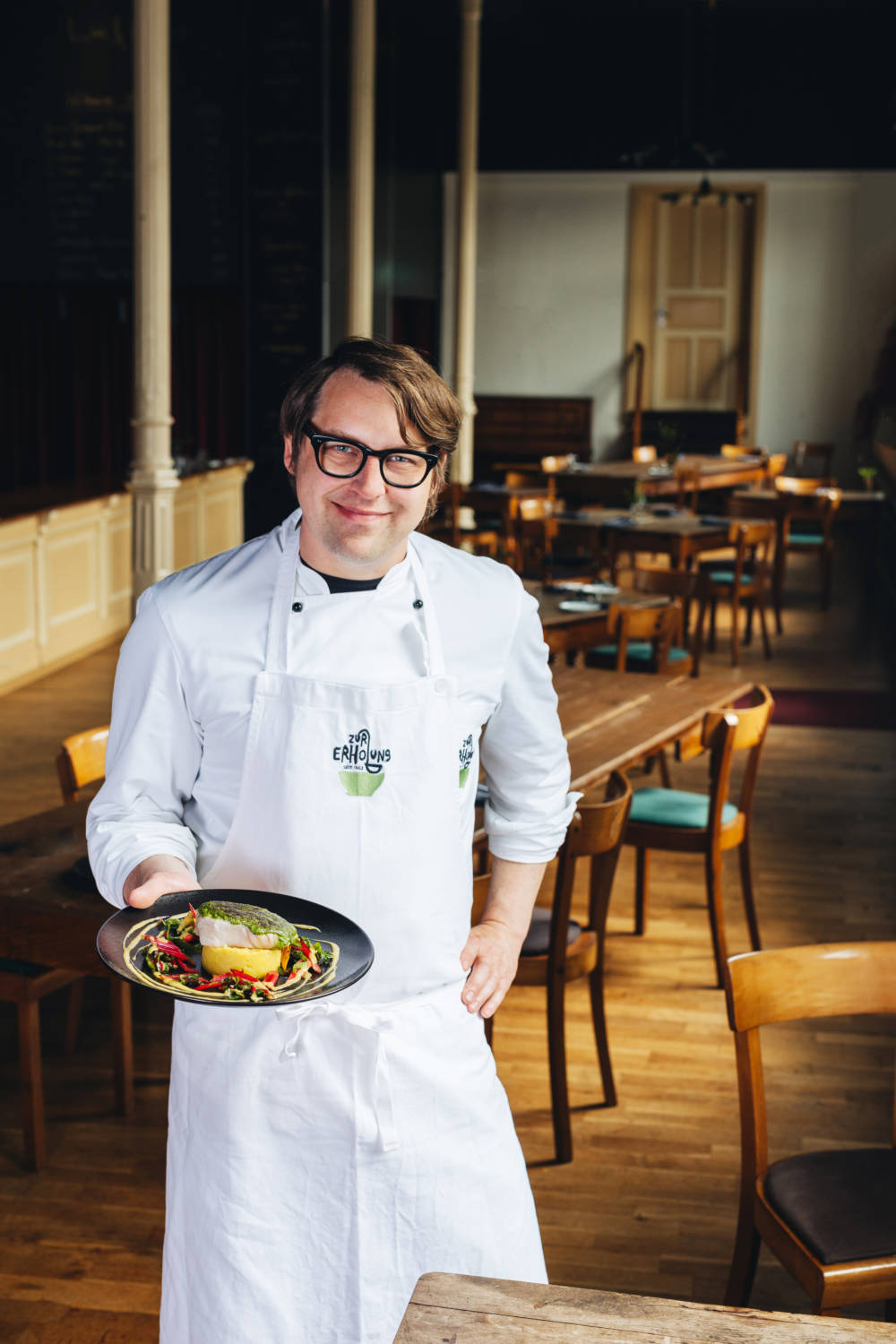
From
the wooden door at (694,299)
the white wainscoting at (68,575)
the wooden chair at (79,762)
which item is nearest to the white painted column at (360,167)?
the white wainscoting at (68,575)

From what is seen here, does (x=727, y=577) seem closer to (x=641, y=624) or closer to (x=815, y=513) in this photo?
(x=815, y=513)

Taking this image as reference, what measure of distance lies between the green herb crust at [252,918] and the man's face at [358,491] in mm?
424

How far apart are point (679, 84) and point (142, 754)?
14537 millimetres

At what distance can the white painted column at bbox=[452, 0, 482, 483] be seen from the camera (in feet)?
40.1

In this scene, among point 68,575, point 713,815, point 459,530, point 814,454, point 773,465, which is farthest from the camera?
point 814,454

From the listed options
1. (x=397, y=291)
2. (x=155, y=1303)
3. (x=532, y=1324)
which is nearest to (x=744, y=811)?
(x=155, y=1303)

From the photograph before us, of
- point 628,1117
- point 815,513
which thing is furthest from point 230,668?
point 815,513

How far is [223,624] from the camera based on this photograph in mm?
1750

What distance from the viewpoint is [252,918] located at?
164 centimetres

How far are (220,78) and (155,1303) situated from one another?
8.42 metres

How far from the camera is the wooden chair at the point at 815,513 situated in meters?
10.4

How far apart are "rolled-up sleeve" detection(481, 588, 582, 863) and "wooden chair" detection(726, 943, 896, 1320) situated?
50 cm

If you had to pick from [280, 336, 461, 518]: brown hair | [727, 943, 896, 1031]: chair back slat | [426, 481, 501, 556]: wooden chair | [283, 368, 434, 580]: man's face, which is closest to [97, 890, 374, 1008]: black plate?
[283, 368, 434, 580]: man's face

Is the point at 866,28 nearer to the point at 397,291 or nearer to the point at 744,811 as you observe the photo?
the point at 397,291
